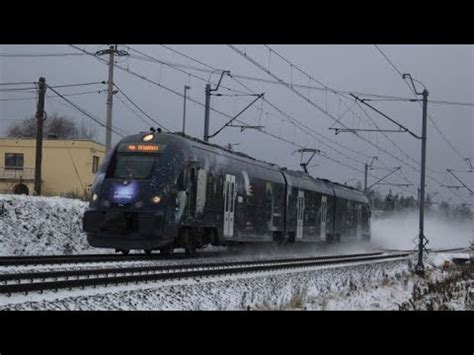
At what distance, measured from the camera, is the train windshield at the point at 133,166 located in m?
20.9

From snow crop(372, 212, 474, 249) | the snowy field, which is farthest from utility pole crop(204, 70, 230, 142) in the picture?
snow crop(372, 212, 474, 249)

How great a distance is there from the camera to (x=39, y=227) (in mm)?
25688

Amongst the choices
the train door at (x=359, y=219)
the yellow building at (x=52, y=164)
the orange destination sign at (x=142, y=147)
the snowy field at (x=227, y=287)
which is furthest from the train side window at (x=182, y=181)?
the yellow building at (x=52, y=164)

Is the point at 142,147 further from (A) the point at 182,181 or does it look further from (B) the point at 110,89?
(B) the point at 110,89

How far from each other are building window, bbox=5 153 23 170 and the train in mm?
36412

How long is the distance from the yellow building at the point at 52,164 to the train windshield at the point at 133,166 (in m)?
34.9

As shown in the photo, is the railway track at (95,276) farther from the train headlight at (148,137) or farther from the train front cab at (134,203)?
the train headlight at (148,137)

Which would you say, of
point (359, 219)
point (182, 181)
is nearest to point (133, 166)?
point (182, 181)

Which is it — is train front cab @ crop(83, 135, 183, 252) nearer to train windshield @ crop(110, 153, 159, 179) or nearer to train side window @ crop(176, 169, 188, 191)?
train windshield @ crop(110, 153, 159, 179)

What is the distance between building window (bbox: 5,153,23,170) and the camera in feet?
197

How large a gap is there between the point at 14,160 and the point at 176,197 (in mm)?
43161
